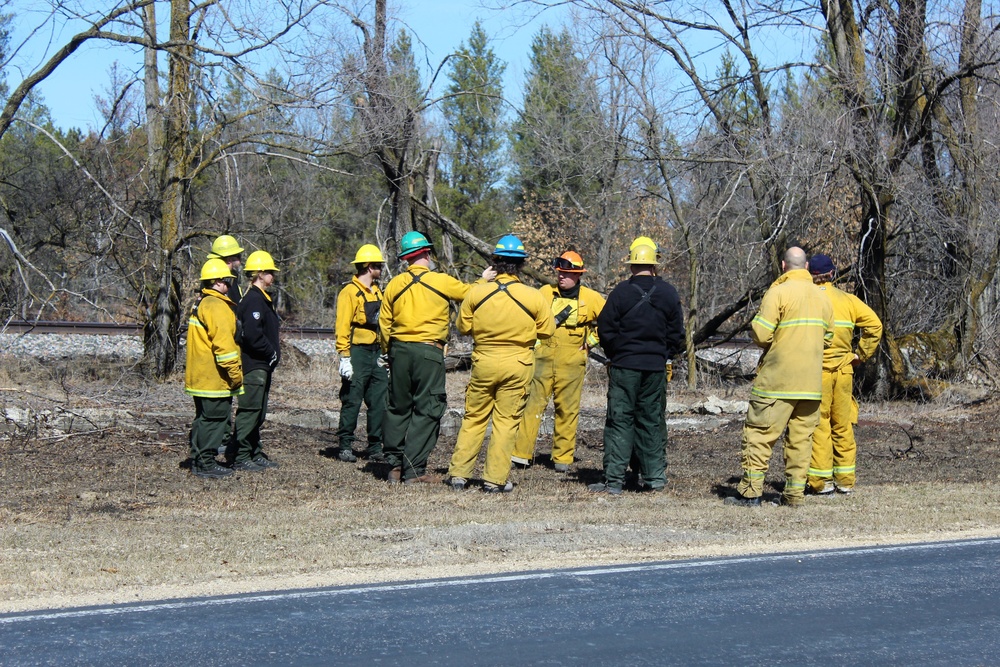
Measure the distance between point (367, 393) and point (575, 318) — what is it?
2.27 m

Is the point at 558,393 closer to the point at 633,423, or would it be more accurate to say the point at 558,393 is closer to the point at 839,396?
the point at 633,423

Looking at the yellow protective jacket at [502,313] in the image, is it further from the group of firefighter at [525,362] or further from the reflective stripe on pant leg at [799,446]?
the reflective stripe on pant leg at [799,446]

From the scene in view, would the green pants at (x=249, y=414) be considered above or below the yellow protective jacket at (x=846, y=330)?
below

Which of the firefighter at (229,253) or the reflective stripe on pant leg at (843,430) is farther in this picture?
the firefighter at (229,253)

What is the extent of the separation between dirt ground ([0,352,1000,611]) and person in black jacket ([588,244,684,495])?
0.37 m

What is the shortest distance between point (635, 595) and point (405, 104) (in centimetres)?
1221

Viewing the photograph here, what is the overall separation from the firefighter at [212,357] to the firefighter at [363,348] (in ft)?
4.14

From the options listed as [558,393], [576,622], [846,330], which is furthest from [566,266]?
[576,622]

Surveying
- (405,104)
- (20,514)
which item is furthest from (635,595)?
(405,104)

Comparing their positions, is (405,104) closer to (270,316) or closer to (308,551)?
(270,316)

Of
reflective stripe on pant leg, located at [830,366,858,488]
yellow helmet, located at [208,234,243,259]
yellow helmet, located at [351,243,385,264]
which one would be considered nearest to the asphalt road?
reflective stripe on pant leg, located at [830,366,858,488]

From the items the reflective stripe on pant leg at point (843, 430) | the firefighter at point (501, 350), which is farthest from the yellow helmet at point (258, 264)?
the reflective stripe on pant leg at point (843, 430)

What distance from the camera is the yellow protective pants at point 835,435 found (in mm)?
9602

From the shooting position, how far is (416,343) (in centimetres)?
964
